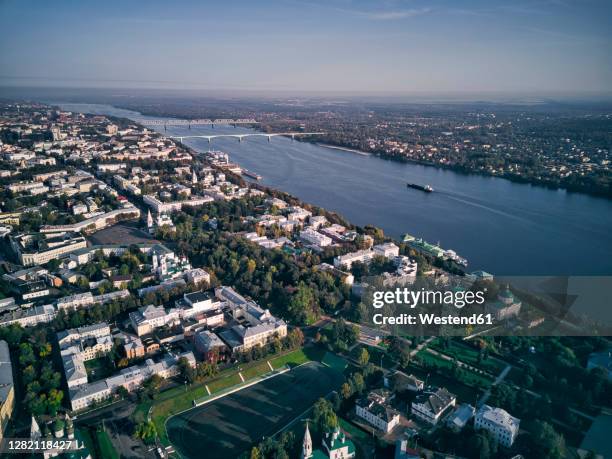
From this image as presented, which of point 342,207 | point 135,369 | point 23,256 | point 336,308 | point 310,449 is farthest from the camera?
point 342,207

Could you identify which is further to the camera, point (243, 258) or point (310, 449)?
point (243, 258)

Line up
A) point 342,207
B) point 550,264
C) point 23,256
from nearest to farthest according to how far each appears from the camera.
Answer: point 23,256
point 550,264
point 342,207

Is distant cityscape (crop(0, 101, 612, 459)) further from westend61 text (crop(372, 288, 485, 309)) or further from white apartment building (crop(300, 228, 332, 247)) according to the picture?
westend61 text (crop(372, 288, 485, 309))

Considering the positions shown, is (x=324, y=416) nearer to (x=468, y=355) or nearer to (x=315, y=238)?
(x=468, y=355)

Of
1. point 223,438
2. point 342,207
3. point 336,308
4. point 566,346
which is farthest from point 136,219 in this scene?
point 566,346

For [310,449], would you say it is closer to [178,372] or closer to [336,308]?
[178,372]

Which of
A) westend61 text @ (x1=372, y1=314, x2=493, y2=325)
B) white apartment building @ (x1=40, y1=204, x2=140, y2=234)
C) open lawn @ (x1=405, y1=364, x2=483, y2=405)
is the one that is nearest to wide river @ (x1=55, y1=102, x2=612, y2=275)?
westend61 text @ (x1=372, y1=314, x2=493, y2=325)
